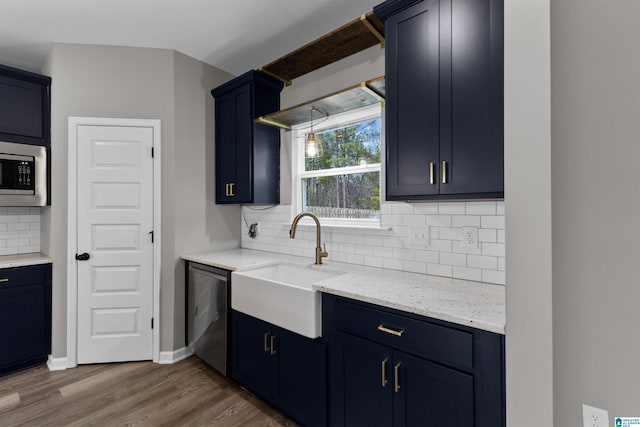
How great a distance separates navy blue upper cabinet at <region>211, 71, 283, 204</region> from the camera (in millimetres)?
2789

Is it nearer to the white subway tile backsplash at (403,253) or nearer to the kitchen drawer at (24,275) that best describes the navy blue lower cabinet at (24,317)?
the kitchen drawer at (24,275)

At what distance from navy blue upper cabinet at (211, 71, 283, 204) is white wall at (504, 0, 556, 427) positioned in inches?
79.5

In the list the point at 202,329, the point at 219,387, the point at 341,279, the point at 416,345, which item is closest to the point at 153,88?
the point at 202,329

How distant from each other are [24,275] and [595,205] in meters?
3.80

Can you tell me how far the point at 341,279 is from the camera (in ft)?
6.35

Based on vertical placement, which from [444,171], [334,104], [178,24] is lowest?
[444,171]

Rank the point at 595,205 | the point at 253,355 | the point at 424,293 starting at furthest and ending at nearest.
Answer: the point at 253,355 → the point at 424,293 → the point at 595,205

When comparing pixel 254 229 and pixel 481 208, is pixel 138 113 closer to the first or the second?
pixel 254 229

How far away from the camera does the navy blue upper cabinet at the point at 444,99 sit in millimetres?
1499

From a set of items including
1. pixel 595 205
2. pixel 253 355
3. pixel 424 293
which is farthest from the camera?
pixel 253 355

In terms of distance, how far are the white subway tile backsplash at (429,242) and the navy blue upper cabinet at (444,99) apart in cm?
33

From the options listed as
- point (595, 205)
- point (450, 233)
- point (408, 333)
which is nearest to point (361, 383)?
point (408, 333)

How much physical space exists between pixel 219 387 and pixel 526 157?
2490 mm

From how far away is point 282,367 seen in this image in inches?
79.0
